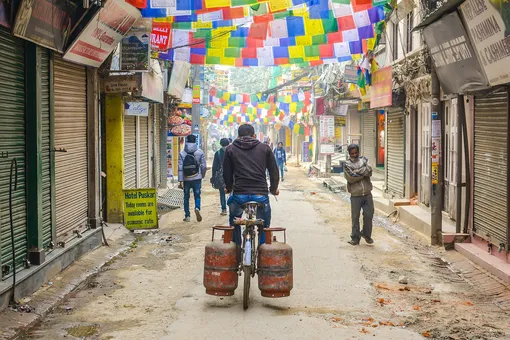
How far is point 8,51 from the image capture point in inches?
292

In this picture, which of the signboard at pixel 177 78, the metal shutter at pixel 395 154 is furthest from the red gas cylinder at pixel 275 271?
the signboard at pixel 177 78

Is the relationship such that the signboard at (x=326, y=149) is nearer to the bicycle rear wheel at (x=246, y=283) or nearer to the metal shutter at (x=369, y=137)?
the metal shutter at (x=369, y=137)

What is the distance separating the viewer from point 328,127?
30.0m

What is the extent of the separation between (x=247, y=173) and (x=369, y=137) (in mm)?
20600

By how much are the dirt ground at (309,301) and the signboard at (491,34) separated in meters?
2.85

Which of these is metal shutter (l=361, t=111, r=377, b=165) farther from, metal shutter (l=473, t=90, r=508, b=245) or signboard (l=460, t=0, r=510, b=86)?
signboard (l=460, t=0, r=510, b=86)

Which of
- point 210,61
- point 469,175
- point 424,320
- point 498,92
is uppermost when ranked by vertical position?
point 210,61

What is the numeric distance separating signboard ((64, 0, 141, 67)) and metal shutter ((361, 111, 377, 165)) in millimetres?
16945

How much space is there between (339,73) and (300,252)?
18320mm

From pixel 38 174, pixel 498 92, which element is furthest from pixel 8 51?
pixel 498 92

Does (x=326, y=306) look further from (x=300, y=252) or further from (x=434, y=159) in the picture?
(x=434, y=159)

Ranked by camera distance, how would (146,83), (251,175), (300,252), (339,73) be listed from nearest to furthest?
(251,175) → (300,252) → (146,83) → (339,73)

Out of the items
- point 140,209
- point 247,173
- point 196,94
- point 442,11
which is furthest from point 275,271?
point 196,94

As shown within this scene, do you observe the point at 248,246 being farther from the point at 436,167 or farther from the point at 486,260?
the point at 436,167
